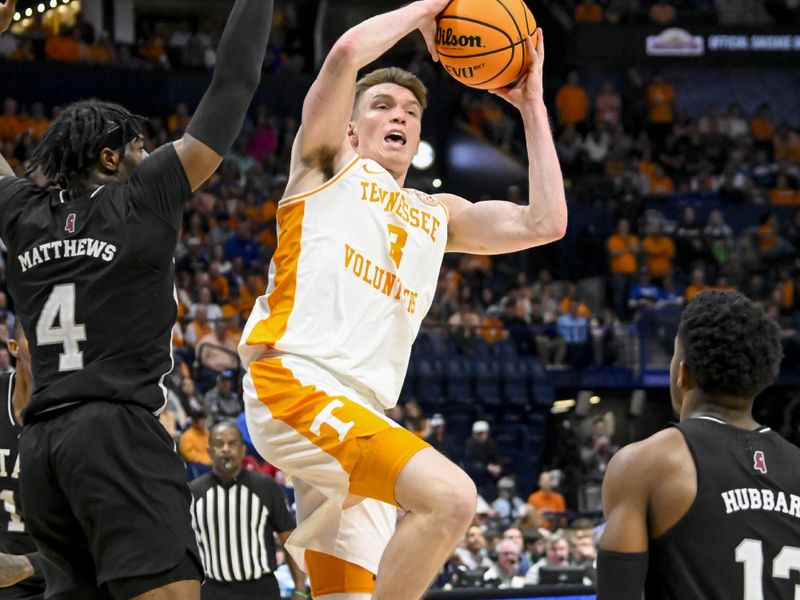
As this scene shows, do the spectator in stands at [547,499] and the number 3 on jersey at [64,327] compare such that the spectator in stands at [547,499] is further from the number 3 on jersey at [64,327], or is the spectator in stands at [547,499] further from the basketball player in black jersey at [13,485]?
the number 3 on jersey at [64,327]

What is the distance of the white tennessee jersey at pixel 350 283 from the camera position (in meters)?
4.35

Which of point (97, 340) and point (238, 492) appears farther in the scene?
point (238, 492)

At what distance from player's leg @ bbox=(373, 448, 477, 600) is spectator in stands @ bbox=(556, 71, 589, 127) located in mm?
18956

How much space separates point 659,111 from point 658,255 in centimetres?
488

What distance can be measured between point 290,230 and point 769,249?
16244mm

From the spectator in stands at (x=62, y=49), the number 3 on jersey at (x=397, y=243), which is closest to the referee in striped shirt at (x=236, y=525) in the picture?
the number 3 on jersey at (x=397, y=243)

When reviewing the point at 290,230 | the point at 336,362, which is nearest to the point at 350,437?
the point at 336,362

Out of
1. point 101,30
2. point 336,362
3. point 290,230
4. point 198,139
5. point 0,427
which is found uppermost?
point 101,30

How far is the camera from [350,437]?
159 inches

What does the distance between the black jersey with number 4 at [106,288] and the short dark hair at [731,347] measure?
1.48 meters

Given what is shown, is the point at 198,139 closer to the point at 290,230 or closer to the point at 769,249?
the point at 290,230

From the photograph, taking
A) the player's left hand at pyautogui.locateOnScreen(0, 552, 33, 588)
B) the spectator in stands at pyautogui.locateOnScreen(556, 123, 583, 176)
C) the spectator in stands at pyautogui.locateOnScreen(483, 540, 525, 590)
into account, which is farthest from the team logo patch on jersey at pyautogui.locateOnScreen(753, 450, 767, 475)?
the spectator in stands at pyautogui.locateOnScreen(556, 123, 583, 176)

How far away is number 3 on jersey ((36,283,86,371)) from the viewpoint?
3.59 meters

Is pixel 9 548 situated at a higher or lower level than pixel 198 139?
lower
